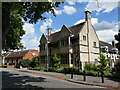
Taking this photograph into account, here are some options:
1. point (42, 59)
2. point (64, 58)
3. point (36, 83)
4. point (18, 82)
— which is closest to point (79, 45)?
point (64, 58)

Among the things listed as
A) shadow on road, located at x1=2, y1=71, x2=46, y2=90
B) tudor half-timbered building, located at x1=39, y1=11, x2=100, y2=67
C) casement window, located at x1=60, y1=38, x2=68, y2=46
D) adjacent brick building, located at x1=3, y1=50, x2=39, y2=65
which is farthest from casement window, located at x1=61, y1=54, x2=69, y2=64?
adjacent brick building, located at x1=3, y1=50, x2=39, y2=65

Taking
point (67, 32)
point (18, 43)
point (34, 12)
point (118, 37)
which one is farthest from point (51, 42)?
point (34, 12)

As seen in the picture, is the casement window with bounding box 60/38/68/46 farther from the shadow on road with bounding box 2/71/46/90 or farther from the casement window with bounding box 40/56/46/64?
the shadow on road with bounding box 2/71/46/90

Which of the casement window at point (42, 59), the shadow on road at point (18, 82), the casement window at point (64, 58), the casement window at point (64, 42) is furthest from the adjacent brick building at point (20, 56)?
the shadow on road at point (18, 82)

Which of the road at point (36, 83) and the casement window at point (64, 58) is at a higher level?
the casement window at point (64, 58)

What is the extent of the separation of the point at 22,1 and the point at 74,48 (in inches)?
751

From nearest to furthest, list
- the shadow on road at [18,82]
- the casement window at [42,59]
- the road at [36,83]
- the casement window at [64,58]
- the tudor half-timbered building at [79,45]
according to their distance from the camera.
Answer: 1. the shadow on road at [18,82]
2. the road at [36,83]
3. the tudor half-timbered building at [79,45]
4. the casement window at [64,58]
5. the casement window at [42,59]

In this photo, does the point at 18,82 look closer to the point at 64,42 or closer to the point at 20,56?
the point at 64,42

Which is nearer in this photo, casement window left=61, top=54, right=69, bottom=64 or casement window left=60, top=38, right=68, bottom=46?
casement window left=61, top=54, right=69, bottom=64

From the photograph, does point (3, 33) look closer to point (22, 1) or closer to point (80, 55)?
point (22, 1)

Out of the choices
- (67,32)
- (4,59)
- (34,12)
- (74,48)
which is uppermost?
(67,32)

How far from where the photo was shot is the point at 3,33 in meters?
4.55

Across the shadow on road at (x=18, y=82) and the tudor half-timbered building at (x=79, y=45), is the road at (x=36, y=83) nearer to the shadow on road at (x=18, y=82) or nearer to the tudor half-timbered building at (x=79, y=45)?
the shadow on road at (x=18, y=82)

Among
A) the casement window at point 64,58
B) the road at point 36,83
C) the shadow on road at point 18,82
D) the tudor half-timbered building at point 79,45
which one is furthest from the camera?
the casement window at point 64,58
